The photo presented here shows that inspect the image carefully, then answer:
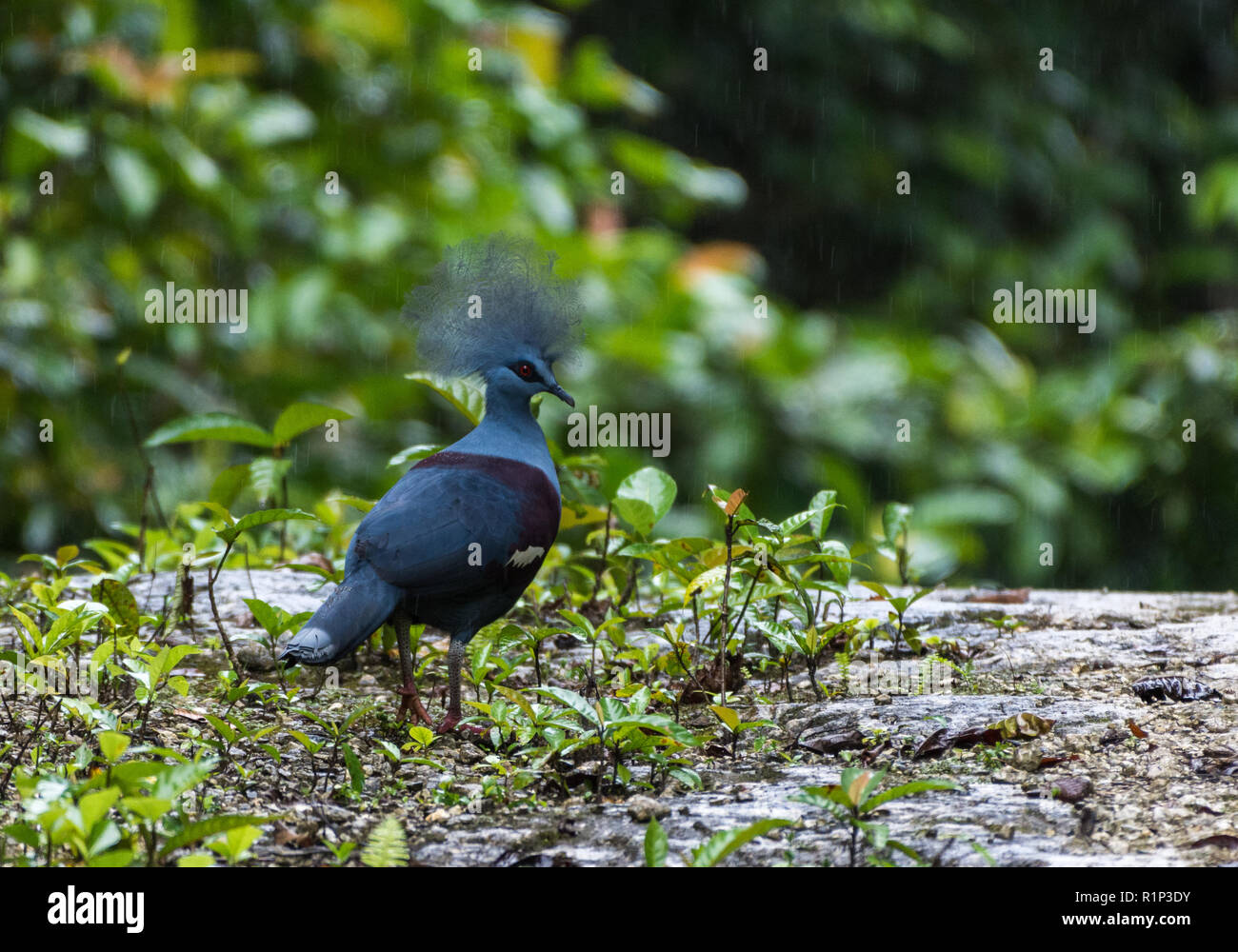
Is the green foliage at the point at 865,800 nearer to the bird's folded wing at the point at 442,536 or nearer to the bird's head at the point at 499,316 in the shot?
the bird's folded wing at the point at 442,536

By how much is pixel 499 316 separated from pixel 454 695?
901 mm

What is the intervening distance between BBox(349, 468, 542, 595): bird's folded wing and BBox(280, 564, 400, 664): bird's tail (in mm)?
35

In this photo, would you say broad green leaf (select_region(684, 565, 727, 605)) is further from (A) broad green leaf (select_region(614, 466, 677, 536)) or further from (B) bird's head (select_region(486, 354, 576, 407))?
(B) bird's head (select_region(486, 354, 576, 407))

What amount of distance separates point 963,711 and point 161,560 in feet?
8.64

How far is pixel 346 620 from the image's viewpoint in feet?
8.48

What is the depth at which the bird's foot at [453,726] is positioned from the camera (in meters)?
2.75

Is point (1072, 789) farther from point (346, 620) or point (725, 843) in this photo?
point (346, 620)

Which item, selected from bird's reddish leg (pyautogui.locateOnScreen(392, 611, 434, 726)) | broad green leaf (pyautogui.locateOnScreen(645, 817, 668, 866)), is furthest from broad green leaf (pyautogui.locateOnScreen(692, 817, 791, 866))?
bird's reddish leg (pyautogui.locateOnScreen(392, 611, 434, 726))

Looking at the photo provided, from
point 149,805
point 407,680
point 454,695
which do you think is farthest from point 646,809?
point 149,805

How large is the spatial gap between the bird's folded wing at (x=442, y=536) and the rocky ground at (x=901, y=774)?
0.38m

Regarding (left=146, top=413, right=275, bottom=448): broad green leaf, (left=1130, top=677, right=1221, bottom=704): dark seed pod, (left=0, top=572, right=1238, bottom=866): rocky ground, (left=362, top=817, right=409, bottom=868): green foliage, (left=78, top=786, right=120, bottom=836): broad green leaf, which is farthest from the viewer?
(left=146, top=413, right=275, bottom=448): broad green leaf

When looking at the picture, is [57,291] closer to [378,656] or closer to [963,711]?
[378,656]

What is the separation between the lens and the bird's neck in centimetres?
294

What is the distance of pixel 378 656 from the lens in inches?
134
